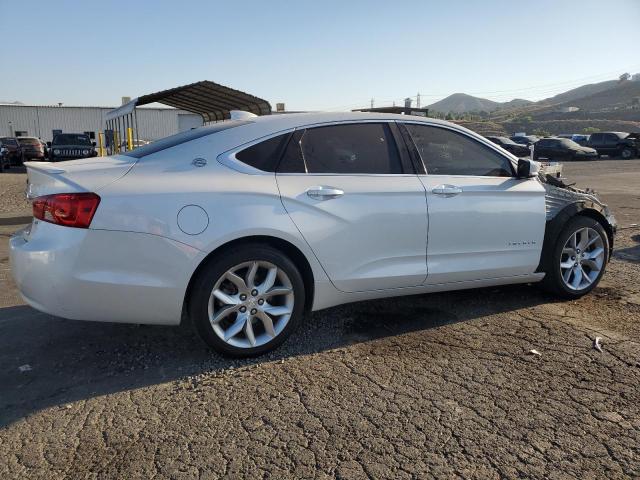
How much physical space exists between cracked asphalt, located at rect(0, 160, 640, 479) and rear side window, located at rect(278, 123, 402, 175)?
123 cm

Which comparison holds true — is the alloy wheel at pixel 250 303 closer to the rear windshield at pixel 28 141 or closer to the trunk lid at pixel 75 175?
the trunk lid at pixel 75 175

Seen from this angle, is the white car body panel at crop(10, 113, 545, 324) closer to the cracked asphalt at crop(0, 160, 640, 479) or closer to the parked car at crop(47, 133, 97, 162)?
the cracked asphalt at crop(0, 160, 640, 479)

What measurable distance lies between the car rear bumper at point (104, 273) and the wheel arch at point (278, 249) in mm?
83

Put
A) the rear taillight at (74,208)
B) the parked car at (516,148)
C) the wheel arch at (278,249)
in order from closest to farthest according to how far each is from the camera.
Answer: the rear taillight at (74,208)
the wheel arch at (278,249)
the parked car at (516,148)

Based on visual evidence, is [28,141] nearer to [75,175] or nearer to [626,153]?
[75,175]

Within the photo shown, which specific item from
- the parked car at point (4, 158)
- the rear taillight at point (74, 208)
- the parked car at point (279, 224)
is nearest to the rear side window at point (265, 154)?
the parked car at point (279, 224)

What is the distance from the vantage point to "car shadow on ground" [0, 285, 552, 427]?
3.16 meters

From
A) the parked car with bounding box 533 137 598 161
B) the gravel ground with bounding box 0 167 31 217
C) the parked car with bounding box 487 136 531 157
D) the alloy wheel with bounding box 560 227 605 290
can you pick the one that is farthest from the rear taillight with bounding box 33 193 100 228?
the parked car with bounding box 533 137 598 161

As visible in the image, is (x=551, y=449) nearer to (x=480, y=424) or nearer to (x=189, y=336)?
(x=480, y=424)

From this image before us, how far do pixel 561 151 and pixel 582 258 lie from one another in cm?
2867

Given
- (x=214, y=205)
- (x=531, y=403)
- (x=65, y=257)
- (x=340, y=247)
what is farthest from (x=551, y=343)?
(x=65, y=257)

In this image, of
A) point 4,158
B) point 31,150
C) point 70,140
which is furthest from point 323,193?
point 31,150

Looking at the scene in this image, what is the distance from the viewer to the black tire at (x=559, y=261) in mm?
4484

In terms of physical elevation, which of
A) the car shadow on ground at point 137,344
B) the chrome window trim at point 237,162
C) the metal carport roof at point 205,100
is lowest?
the car shadow on ground at point 137,344
